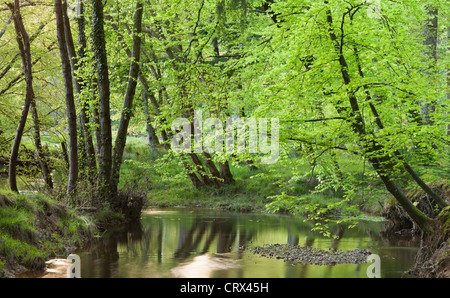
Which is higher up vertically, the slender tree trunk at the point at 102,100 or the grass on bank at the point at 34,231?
the slender tree trunk at the point at 102,100

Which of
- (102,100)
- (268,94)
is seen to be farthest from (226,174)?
(268,94)

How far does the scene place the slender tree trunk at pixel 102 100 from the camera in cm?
1283

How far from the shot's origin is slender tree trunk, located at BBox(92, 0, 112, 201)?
42.1 ft

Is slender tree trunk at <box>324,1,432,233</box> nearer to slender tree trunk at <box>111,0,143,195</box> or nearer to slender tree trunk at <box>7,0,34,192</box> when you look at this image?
slender tree trunk at <box>111,0,143,195</box>

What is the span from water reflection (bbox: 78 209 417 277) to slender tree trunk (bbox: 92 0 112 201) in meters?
1.46

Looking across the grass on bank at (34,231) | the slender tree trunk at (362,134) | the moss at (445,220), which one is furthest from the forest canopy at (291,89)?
the grass on bank at (34,231)

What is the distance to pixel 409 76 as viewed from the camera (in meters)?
8.28

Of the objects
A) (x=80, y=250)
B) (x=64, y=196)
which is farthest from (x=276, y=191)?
(x=80, y=250)

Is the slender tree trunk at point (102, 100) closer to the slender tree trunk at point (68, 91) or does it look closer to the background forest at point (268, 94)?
the background forest at point (268, 94)

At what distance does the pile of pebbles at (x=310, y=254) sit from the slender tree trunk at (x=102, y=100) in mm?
4790

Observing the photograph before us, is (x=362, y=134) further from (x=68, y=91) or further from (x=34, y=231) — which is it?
(x=68, y=91)

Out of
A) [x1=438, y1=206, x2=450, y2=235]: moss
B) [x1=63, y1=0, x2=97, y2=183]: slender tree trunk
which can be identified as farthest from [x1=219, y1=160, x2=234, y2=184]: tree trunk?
[x1=438, y1=206, x2=450, y2=235]: moss

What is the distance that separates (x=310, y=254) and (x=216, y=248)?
7.67ft

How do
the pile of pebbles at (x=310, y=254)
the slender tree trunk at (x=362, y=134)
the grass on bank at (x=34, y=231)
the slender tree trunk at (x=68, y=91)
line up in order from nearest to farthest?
the grass on bank at (x=34, y=231) → the slender tree trunk at (x=362, y=134) → the pile of pebbles at (x=310, y=254) → the slender tree trunk at (x=68, y=91)
